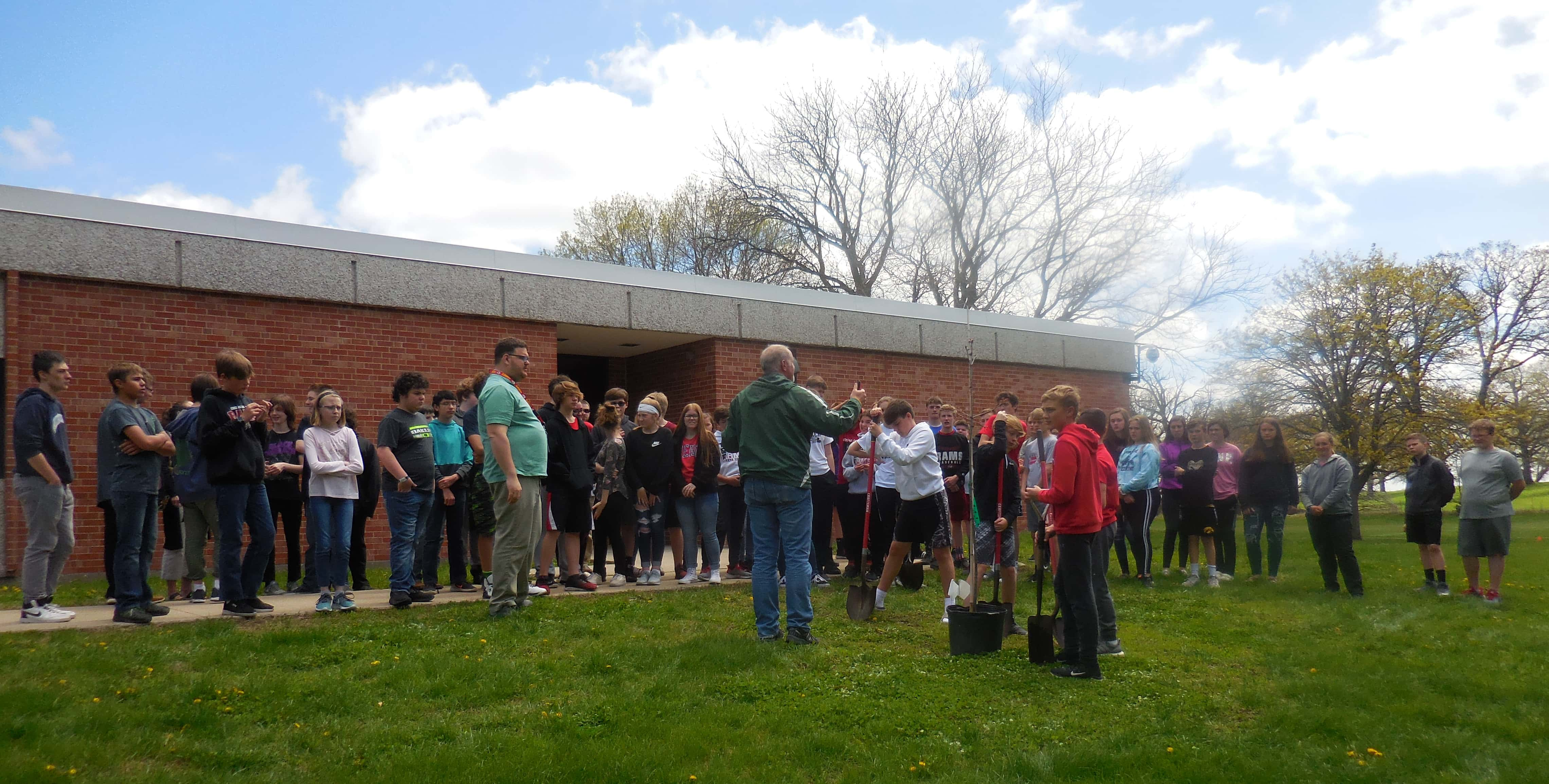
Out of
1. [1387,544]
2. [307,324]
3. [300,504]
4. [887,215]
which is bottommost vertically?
[1387,544]

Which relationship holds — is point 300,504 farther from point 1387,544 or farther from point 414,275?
point 1387,544

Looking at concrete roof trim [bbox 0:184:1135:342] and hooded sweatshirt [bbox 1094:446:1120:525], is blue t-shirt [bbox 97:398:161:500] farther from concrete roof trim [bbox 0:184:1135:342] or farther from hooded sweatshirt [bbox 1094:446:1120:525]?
hooded sweatshirt [bbox 1094:446:1120:525]

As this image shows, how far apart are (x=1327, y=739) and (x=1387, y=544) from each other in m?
14.2

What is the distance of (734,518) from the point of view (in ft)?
34.0

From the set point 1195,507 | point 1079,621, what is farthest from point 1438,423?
point 1079,621

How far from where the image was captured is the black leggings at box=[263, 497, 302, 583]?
8422mm

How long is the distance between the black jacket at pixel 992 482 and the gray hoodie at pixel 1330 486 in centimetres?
374

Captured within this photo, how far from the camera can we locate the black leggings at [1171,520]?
10844 millimetres

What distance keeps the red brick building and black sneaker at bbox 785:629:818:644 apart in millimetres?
6852

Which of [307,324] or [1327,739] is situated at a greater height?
[307,324]

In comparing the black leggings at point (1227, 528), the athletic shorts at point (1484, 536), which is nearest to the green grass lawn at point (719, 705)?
the athletic shorts at point (1484, 536)

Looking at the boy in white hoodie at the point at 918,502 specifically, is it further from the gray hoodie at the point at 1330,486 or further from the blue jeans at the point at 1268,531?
the blue jeans at the point at 1268,531

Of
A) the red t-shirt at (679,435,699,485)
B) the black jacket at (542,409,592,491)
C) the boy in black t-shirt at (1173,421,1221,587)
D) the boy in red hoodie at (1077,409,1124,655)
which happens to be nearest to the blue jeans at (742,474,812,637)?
the boy in red hoodie at (1077,409,1124,655)

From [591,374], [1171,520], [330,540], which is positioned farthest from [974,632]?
[591,374]
